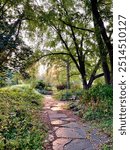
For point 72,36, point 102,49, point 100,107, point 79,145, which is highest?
point 72,36

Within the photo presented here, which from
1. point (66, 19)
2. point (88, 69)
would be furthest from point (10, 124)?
point (88, 69)

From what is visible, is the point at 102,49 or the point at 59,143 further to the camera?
the point at 102,49

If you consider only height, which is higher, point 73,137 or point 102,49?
point 102,49

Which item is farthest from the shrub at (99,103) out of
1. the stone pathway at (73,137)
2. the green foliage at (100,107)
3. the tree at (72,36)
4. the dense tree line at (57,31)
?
the tree at (72,36)

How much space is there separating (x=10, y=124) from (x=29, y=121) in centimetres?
83

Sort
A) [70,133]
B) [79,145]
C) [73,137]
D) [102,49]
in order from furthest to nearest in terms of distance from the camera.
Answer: [102,49], [70,133], [73,137], [79,145]

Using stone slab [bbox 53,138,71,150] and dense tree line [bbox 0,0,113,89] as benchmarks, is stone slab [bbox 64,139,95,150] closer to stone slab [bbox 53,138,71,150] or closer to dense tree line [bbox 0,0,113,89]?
stone slab [bbox 53,138,71,150]

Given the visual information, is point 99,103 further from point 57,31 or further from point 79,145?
point 57,31

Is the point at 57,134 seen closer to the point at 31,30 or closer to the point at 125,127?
the point at 125,127

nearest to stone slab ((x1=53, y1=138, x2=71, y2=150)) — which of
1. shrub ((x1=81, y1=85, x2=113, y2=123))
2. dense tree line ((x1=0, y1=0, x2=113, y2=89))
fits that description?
shrub ((x1=81, y1=85, x2=113, y2=123))

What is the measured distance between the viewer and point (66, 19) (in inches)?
442

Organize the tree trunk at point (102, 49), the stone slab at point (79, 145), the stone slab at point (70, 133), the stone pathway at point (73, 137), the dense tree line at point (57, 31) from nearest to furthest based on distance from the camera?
the stone slab at point (79, 145)
the stone pathway at point (73, 137)
the stone slab at point (70, 133)
the dense tree line at point (57, 31)
the tree trunk at point (102, 49)

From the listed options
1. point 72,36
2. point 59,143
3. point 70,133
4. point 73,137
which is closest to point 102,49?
point 72,36

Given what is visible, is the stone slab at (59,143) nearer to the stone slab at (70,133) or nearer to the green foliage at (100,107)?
the stone slab at (70,133)
